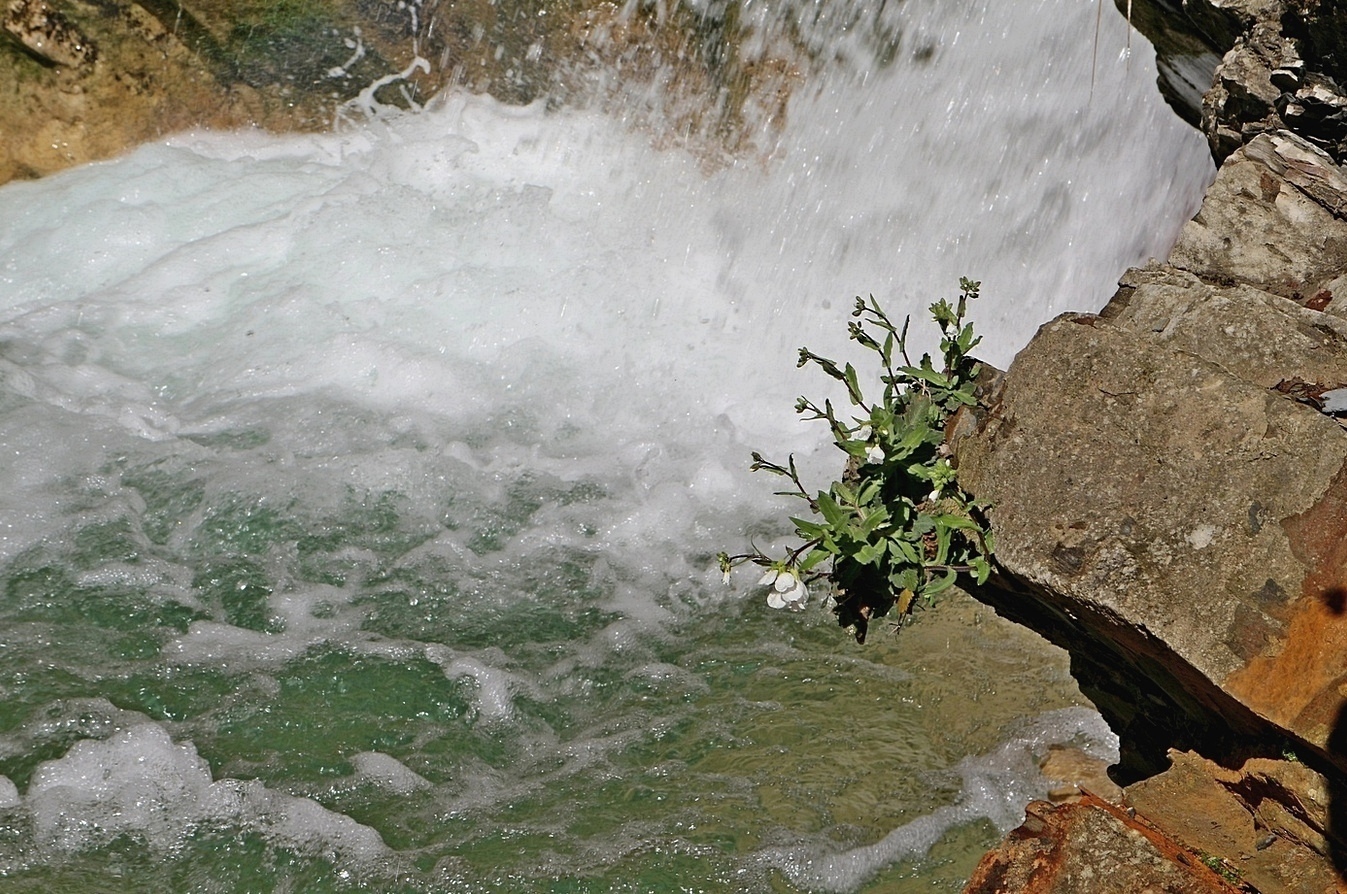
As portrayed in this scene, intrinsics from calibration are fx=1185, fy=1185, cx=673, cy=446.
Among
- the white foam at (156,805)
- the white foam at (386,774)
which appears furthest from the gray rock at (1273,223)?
the white foam at (156,805)

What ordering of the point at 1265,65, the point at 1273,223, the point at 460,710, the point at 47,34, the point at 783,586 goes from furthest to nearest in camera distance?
the point at 47,34, the point at 1265,65, the point at 1273,223, the point at 460,710, the point at 783,586

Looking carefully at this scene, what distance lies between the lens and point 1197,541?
8.54 ft

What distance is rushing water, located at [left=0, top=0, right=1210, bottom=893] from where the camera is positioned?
3.03 m

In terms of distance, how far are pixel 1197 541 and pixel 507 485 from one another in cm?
254

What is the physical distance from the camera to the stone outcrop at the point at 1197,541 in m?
2.35

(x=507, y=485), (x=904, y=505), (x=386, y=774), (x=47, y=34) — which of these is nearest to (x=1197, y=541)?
(x=904, y=505)

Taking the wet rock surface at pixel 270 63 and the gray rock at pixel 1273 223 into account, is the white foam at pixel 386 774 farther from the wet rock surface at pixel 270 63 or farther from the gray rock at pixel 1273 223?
the wet rock surface at pixel 270 63

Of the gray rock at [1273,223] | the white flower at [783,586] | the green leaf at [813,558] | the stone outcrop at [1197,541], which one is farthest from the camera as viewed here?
the gray rock at [1273,223]

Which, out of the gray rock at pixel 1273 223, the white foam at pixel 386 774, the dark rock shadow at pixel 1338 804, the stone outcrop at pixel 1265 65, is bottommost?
the white foam at pixel 386 774

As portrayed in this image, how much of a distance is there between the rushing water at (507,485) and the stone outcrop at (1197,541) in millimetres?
535

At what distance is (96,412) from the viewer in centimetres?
474

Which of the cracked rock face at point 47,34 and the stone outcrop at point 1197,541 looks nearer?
the stone outcrop at point 1197,541

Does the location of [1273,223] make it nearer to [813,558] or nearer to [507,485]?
[813,558]

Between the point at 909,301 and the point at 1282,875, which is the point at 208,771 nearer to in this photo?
the point at 1282,875
